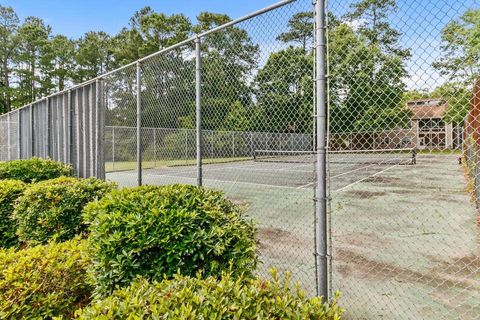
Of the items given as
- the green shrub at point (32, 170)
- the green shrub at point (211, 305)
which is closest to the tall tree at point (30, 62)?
the green shrub at point (32, 170)

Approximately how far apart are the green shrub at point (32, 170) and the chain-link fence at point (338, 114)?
393mm

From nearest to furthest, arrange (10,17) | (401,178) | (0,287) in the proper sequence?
(0,287) < (401,178) < (10,17)

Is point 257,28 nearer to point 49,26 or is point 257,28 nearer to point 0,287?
point 0,287

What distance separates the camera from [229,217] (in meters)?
2.24

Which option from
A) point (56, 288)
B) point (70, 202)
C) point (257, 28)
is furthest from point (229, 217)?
point (70, 202)

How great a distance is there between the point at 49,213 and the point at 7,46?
33.2 metres

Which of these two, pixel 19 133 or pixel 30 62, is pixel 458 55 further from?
pixel 30 62

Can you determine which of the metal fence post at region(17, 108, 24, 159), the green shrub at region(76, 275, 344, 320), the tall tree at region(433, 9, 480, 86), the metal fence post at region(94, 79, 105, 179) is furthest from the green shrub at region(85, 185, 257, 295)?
the metal fence post at region(17, 108, 24, 159)

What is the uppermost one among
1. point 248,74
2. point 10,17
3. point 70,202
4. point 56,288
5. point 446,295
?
point 10,17

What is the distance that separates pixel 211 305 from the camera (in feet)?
4.20

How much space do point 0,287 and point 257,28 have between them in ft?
8.43

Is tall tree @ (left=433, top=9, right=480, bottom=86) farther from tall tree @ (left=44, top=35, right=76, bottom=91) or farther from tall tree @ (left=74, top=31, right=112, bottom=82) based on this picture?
tall tree @ (left=44, top=35, right=76, bottom=91)

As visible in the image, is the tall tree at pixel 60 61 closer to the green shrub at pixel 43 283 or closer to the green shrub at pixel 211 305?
A: the green shrub at pixel 43 283

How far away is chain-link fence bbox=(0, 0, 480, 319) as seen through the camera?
199cm
